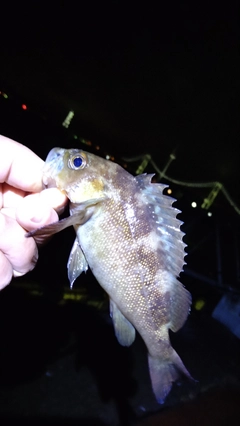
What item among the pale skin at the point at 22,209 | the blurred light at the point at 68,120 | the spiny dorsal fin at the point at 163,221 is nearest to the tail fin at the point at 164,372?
the spiny dorsal fin at the point at 163,221

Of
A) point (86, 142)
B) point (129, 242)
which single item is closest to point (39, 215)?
point (129, 242)

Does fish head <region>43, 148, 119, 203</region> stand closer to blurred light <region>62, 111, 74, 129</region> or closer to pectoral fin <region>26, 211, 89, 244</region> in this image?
pectoral fin <region>26, 211, 89, 244</region>

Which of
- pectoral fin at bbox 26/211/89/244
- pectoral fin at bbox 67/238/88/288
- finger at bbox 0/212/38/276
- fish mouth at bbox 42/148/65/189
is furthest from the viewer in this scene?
pectoral fin at bbox 67/238/88/288

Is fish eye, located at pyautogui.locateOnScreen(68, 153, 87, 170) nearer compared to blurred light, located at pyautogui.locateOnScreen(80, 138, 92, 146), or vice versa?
fish eye, located at pyautogui.locateOnScreen(68, 153, 87, 170)

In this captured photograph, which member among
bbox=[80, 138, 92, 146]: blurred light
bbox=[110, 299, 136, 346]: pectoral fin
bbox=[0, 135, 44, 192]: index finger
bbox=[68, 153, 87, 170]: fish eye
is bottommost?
bbox=[110, 299, 136, 346]: pectoral fin

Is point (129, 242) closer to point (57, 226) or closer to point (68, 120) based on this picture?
point (57, 226)

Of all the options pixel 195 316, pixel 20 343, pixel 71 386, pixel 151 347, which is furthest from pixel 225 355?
pixel 151 347

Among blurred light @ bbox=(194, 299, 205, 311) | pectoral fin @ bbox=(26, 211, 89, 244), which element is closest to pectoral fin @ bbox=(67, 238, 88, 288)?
pectoral fin @ bbox=(26, 211, 89, 244)

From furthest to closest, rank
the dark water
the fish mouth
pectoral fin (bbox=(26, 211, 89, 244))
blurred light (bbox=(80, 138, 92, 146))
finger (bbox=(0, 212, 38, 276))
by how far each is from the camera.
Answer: blurred light (bbox=(80, 138, 92, 146))
the dark water
the fish mouth
finger (bbox=(0, 212, 38, 276))
pectoral fin (bbox=(26, 211, 89, 244))
